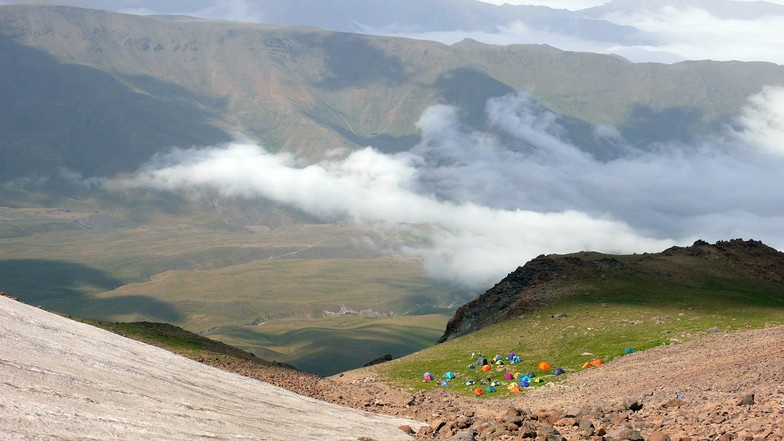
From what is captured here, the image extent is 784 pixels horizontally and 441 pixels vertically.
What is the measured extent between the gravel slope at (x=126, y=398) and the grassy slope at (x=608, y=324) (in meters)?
17.6

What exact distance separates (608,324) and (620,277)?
52.3 feet

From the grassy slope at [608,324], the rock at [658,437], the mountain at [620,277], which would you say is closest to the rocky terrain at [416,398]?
the rock at [658,437]

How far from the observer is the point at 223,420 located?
19953 mm

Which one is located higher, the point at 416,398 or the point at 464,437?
the point at 464,437

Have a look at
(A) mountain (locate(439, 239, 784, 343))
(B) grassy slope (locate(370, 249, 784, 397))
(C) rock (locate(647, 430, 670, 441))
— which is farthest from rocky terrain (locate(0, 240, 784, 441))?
(A) mountain (locate(439, 239, 784, 343))

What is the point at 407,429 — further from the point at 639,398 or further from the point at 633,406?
the point at 639,398

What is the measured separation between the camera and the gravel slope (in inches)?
605

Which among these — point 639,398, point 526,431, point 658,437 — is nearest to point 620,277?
point 639,398

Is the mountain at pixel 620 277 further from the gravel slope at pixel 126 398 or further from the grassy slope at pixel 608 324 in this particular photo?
the gravel slope at pixel 126 398

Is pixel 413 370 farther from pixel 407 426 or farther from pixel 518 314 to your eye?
pixel 407 426

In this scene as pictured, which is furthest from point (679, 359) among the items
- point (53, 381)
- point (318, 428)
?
point (53, 381)

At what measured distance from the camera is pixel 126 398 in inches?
731

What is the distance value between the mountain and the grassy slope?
33 cm

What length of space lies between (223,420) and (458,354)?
35.0 meters
